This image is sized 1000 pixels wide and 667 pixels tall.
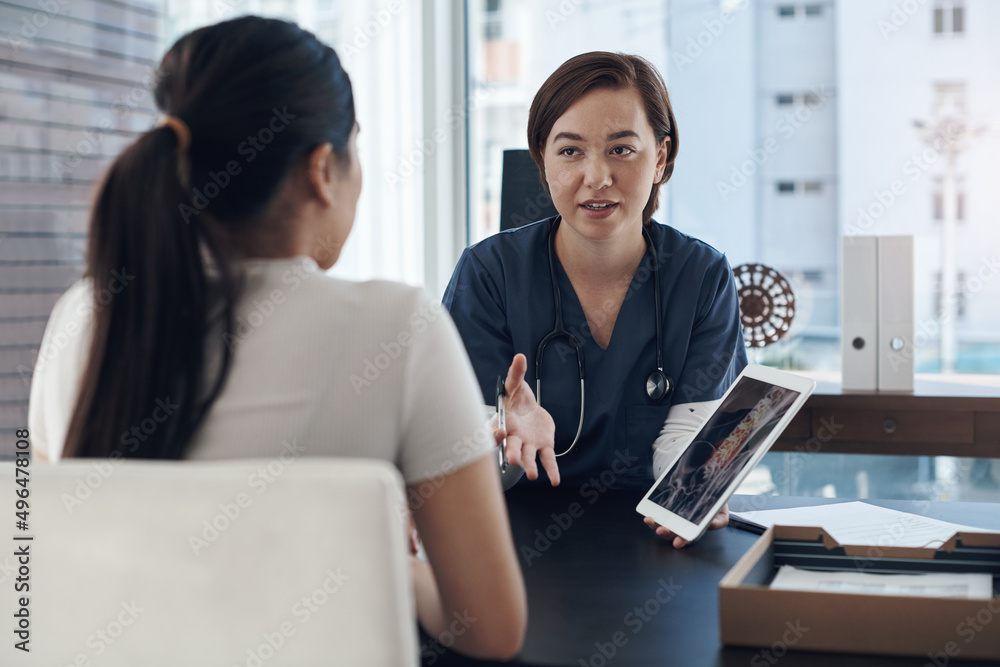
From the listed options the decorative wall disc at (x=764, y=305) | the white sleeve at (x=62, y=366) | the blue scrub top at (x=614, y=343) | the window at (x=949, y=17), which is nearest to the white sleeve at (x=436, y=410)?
the white sleeve at (x=62, y=366)

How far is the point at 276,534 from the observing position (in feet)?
1.82

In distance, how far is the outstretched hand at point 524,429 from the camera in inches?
46.3

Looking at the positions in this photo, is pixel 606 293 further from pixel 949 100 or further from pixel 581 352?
pixel 949 100

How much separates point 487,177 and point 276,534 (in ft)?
8.43

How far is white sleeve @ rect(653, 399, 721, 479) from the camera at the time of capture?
1.42 m

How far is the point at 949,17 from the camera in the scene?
2.55 meters

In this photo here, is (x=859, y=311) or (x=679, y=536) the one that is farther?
(x=859, y=311)

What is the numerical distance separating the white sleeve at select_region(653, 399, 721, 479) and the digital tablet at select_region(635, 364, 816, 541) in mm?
301

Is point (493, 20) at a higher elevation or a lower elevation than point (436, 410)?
higher

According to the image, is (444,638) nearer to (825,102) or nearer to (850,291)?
(850,291)

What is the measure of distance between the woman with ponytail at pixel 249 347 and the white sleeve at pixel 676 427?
2.46 ft

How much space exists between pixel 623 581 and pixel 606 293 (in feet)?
2.63

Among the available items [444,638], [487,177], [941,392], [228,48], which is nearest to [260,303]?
[228,48]

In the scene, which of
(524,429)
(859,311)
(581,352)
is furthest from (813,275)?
(524,429)
